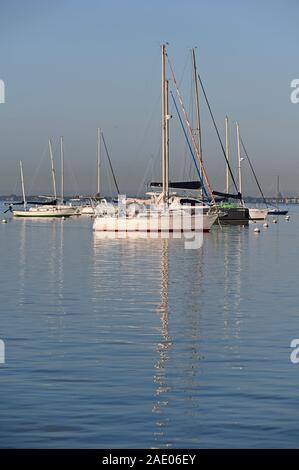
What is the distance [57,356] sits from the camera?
22.2m

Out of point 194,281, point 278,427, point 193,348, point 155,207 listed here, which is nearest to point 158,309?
point 193,348

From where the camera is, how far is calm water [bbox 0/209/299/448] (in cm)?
1585

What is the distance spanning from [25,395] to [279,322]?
11.4 metres

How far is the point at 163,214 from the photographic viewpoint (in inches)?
Answer: 3319

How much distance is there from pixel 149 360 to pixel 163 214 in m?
62.7

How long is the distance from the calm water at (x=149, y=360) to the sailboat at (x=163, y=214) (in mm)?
37919

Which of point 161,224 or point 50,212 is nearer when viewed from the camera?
point 161,224

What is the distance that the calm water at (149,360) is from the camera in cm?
1585

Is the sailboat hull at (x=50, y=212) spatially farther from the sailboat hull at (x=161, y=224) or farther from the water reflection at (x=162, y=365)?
the water reflection at (x=162, y=365)

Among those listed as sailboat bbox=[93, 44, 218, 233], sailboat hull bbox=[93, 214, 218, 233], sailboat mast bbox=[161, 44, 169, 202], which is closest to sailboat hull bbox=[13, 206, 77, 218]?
sailboat bbox=[93, 44, 218, 233]

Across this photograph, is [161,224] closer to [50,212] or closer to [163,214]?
[163,214]

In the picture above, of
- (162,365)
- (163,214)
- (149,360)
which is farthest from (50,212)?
(162,365)

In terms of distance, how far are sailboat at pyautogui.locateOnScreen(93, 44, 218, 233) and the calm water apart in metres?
37.9
